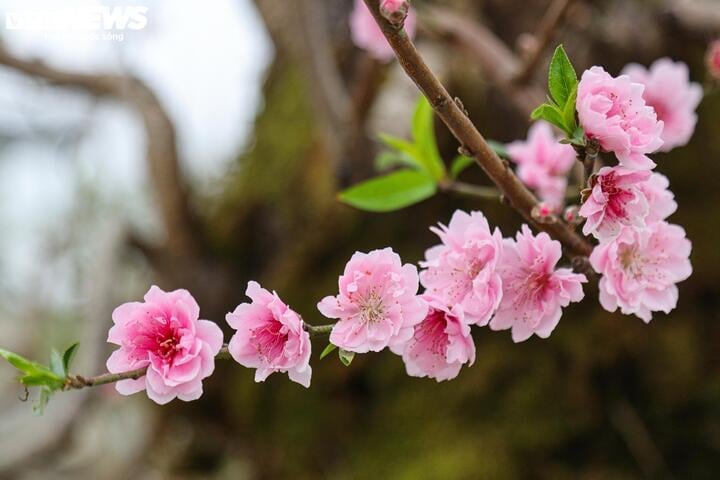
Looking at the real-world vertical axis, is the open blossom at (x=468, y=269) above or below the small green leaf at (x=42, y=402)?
above

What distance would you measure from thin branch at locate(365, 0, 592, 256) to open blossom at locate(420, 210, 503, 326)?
5 centimetres

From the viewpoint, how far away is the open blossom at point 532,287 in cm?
47

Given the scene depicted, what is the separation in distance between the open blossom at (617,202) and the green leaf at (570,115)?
34 millimetres

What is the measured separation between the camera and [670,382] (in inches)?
52.7

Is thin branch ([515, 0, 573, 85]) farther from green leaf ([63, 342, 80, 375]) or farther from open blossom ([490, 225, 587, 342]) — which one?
green leaf ([63, 342, 80, 375])

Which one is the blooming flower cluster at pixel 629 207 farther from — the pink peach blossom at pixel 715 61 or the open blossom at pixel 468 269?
the pink peach blossom at pixel 715 61

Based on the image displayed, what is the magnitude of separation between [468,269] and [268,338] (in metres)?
0.15

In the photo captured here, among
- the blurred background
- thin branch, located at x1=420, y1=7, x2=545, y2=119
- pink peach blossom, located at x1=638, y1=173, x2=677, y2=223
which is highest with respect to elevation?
pink peach blossom, located at x1=638, y1=173, x2=677, y2=223

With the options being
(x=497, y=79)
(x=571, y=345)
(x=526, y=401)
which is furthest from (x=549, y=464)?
(x=497, y=79)

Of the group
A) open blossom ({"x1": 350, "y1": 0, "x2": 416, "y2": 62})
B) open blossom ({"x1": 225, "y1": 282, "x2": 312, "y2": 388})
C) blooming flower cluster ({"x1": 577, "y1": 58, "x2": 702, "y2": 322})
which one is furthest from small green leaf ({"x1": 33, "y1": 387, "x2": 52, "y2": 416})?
open blossom ({"x1": 350, "y1": 0, "x2": 416, "y2": 62})

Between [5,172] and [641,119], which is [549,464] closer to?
[641,119]

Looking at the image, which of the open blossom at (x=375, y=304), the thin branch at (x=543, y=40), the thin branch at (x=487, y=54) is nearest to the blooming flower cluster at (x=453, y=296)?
the open blossom at (x=375, y=304)

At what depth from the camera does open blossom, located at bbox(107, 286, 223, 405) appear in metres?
0.45

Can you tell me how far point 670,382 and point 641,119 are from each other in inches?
41.9
